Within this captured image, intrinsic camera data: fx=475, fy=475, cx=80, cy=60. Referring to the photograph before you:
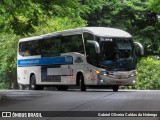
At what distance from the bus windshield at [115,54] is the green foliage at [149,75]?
15.4 m

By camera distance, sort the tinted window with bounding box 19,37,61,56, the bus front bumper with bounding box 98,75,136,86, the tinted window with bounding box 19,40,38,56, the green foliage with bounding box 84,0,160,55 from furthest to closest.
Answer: the green foliage with bounding box 84,0,160,55, the tinted window with bounding box 19,40,38,56, the tinted window with bounding box 19,37,61,56, the bus front bumper with bounding box 98,75,136,86

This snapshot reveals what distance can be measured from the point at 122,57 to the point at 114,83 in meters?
1.65

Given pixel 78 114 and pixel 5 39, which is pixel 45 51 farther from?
pixel 78 114

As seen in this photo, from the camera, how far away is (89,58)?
28.0 m

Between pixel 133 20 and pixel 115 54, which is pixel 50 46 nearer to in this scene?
pixel 115 54

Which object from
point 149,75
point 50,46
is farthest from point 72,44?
point 149,75

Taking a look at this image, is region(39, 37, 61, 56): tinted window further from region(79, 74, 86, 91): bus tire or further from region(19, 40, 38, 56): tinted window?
region(79, 74, 86, 91): bus tire

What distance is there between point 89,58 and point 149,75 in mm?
17004

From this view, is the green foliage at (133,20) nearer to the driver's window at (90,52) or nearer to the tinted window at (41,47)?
the tinted window at (41,47)

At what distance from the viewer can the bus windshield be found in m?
27.7

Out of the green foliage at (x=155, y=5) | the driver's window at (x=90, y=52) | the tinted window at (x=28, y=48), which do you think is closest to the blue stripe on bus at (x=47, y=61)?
the tinted window at (x=28, y=48)

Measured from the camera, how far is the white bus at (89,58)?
2766cm

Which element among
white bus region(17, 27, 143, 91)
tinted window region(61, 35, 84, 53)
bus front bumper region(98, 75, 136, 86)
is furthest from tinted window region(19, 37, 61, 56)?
bus front bumper region(98, 75, 136, 86)

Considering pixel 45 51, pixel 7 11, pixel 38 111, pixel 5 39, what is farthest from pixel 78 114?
pixel 5 39
